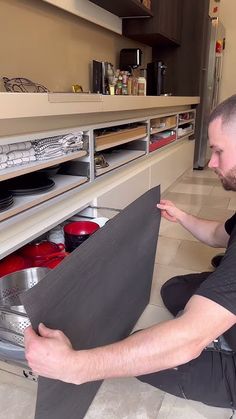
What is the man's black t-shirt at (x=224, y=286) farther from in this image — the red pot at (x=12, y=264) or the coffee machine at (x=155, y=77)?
the coffee machine at (x=155, y=77)

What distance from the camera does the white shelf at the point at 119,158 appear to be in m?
1.80

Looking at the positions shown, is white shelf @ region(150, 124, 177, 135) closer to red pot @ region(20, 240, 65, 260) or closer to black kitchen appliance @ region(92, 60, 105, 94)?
black kitchen appliance @ region(92, 60, 105, 94)

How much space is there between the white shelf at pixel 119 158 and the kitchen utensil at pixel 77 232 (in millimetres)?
360

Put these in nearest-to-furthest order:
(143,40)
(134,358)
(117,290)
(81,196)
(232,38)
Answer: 1. (134,358)
2. (117,290)
3. (81,196)
4. (143,40)
5. (232,38)

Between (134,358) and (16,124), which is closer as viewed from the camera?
(134,358)

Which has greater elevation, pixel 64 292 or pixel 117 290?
pixel 64 292

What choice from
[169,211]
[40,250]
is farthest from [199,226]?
[40,250]

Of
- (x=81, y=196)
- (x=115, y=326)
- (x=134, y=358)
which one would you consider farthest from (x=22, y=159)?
(x=134, y=358)

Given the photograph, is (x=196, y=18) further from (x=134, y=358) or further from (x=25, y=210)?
(x=134, y=358)

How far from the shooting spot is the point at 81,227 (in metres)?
1.43

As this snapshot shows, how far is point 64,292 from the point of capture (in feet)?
2.32

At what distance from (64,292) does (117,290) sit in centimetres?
37


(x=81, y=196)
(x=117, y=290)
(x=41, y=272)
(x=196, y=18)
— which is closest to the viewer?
(x=117, y=290)

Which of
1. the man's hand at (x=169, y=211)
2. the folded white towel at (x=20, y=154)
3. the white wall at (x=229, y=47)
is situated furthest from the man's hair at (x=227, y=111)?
the white wall at (x=229, y=47)
